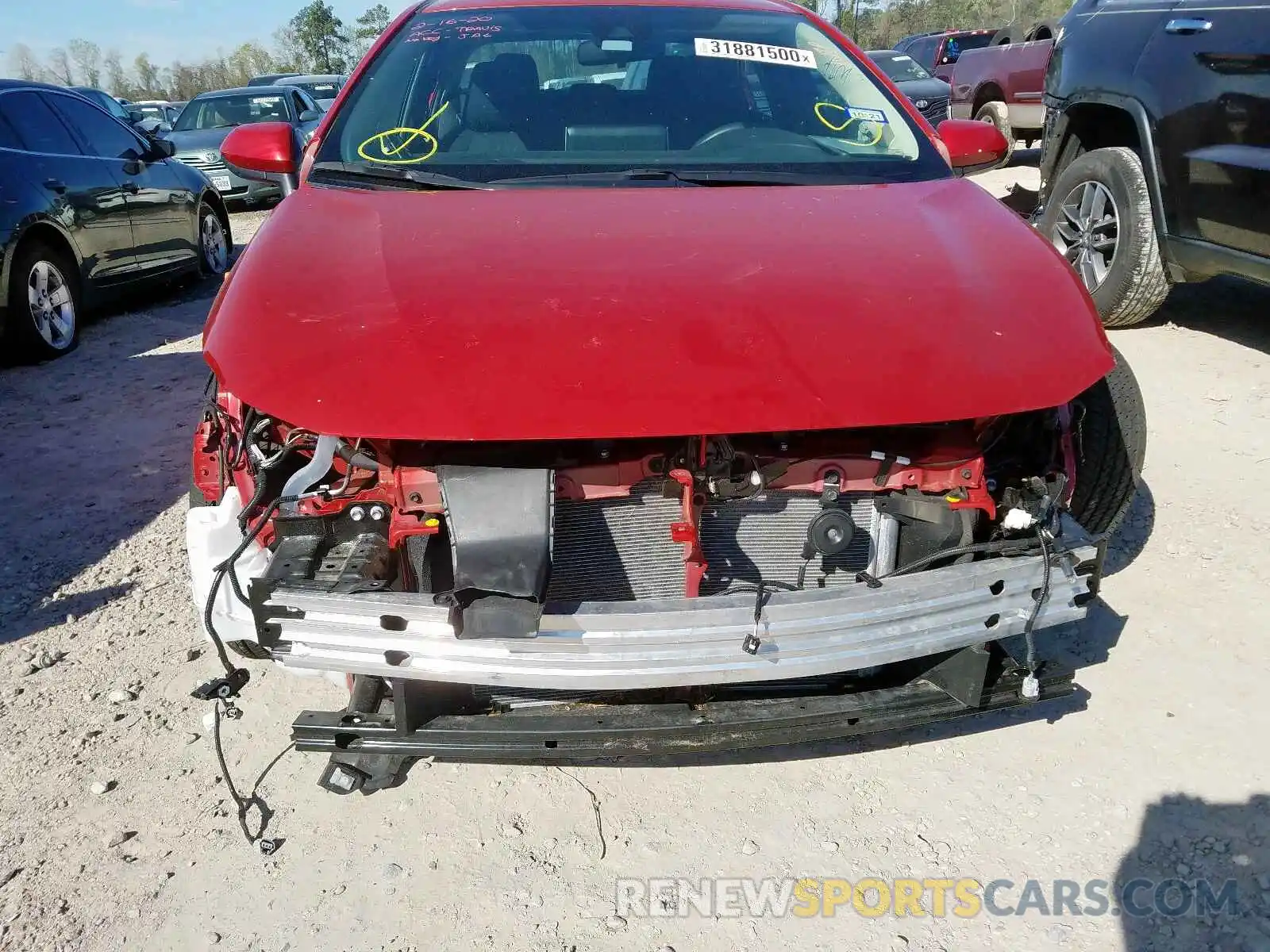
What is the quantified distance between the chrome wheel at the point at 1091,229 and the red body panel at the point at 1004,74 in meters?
5.17

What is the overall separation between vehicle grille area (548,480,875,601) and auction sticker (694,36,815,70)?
1.66 meters

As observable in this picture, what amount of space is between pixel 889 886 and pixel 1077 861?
16.4 inches

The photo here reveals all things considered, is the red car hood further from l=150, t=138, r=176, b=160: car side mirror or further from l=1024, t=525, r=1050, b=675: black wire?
l=150, t=138, r=176, b=160: car side mirror

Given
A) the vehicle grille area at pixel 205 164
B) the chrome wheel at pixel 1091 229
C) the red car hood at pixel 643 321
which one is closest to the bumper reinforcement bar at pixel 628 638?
the red car hood at pixel 643 321

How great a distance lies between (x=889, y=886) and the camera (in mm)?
1966

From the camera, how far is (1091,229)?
16.6 feet

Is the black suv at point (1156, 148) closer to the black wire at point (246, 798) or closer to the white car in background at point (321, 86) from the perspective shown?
the black wire at point (246, 798)

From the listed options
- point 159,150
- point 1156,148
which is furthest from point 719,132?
point 159,150

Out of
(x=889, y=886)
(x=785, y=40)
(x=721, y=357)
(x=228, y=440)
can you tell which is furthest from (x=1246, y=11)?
(x=228, y=440)

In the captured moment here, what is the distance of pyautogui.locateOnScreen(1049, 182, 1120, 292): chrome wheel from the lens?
493 centimetres

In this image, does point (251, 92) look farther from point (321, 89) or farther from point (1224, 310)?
point (1224, 310)

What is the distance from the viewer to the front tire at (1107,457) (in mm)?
2582

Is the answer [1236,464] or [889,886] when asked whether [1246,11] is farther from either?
[889,886]

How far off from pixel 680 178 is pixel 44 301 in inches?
188
